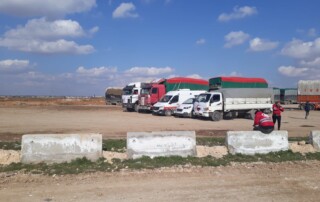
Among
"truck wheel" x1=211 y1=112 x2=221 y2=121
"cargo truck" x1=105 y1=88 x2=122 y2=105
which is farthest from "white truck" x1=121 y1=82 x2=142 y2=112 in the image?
"cargo truck" x1=105 y1=88 x2=122 y2=105

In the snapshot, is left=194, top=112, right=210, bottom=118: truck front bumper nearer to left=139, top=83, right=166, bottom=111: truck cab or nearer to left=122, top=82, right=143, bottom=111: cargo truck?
left=139, top=83, right=166, bottom=111: truck cab

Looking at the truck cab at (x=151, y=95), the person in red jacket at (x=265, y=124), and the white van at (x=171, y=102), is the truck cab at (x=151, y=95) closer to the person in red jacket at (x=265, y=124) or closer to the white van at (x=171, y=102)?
the white van at (x=171, y=102)

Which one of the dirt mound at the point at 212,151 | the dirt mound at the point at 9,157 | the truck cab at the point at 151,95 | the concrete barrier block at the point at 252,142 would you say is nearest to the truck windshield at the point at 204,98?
the truck cab at the point at 151,95

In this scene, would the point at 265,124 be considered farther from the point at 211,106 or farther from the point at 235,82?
the point at 235,82

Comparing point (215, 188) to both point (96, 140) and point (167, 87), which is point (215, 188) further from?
point (167, 87)

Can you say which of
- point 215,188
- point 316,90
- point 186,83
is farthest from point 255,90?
point 215,188

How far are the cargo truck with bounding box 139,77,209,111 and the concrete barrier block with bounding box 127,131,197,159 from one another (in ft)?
79.0

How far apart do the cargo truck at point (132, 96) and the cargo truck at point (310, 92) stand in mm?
21361

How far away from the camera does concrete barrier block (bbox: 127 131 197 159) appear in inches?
388

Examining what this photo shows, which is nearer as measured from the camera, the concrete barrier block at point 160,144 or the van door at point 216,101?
the concrete barrier block at point 160,144

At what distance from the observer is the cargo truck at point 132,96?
3775 cm

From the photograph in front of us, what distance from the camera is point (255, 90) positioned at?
28578 mm

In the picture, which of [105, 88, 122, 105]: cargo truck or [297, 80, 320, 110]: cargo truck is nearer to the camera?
[297, 80, 320, 110]: cargo truck

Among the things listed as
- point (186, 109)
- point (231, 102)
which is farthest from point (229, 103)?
point (186, 109)
